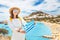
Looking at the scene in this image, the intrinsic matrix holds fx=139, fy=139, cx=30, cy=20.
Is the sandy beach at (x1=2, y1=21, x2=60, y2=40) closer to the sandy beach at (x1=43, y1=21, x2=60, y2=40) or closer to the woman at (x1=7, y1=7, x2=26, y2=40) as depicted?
the sandy beach at (x1=43, y1=21, x2=60, y2=40)

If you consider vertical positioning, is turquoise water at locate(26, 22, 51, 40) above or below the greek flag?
below

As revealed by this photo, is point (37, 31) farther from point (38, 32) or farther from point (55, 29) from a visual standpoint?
point (55, 29)

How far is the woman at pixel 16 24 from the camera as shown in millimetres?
1636

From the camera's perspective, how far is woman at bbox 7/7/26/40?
1.64 meters

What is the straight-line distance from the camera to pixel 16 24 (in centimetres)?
165

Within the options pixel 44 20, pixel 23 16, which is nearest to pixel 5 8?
pixel 23 16

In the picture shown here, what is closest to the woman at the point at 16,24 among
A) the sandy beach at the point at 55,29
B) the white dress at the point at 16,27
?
the white dress at the point at 16,27

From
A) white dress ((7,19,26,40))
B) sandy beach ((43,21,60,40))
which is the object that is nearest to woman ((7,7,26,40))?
white dress ((7,19,26,40))

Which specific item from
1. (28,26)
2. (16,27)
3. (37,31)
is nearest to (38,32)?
(37,31)

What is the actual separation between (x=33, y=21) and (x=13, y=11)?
27 cm

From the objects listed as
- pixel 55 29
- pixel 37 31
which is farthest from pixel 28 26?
pixel 55 29

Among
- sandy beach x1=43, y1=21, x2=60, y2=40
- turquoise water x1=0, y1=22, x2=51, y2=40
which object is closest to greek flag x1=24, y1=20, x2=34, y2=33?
turquoise water x1=0, y1=22, x2=51, y2=40

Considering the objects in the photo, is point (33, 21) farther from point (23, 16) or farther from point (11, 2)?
point (11, 2)

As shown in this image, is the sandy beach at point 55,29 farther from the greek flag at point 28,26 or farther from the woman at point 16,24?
the woman at point 16,24
